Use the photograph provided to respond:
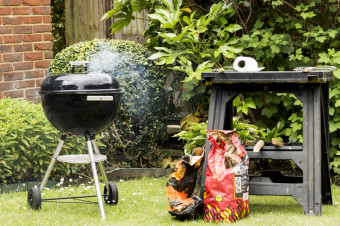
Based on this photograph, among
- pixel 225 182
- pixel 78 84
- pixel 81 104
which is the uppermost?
pixel 78 84

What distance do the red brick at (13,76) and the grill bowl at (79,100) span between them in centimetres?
199

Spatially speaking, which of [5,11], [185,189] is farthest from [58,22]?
[185,189]

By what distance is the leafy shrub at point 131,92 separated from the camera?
579 cm

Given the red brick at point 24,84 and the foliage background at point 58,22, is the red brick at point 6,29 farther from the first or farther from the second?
the foliage background at point 58,22

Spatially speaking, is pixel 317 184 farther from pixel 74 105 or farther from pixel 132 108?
pixel 132 108

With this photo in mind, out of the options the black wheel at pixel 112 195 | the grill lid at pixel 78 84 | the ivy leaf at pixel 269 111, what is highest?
the grill lid at pixel 78 84

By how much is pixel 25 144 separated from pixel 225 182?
196 centimetres

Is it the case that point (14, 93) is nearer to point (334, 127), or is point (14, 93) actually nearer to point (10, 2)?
point (10, 2)

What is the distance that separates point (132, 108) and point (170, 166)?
0.70m

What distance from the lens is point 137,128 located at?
6.03 meters

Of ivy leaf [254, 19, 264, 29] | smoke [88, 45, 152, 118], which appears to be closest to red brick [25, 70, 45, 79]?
smoke [88, 45, 152, 118]

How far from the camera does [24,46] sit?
6.19 metres

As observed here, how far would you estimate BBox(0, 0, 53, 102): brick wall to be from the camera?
19.7 feet

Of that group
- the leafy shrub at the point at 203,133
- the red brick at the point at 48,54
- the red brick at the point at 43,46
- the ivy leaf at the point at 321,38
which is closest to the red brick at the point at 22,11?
the red brick at the point at 43,46
